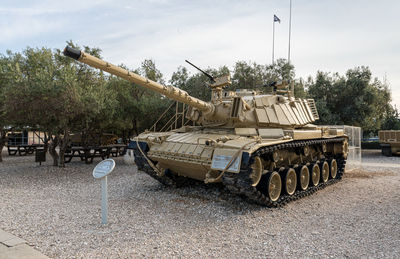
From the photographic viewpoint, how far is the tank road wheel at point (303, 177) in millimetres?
9344

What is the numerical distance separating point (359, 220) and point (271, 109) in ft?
12.9

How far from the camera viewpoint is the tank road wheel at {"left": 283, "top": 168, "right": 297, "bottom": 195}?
864 centimetres

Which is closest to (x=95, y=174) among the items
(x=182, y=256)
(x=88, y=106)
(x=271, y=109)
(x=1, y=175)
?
(x=182, y=256)

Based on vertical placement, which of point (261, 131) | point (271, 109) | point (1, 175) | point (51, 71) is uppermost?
point (51, 71)

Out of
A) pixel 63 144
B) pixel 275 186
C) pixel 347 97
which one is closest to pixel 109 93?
pixel 63 144

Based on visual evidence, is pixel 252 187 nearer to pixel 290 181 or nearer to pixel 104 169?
pixel 290 181

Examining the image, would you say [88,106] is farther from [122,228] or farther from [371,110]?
[371,110]

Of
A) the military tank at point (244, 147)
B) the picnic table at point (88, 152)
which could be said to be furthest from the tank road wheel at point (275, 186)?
the picnic table at point (88, 152)

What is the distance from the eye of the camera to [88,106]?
12.3 meters

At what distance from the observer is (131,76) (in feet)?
23.2

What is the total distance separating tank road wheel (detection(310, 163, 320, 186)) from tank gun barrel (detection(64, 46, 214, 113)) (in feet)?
12.2

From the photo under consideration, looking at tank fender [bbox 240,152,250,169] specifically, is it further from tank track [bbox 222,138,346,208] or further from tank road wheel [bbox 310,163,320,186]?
tank road wheel [bbox 310,163,320,186]

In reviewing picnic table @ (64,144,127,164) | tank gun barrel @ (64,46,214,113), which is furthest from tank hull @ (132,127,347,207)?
picnic table @ (64,144,127,164)

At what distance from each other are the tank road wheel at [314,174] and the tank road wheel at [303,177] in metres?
0.31
